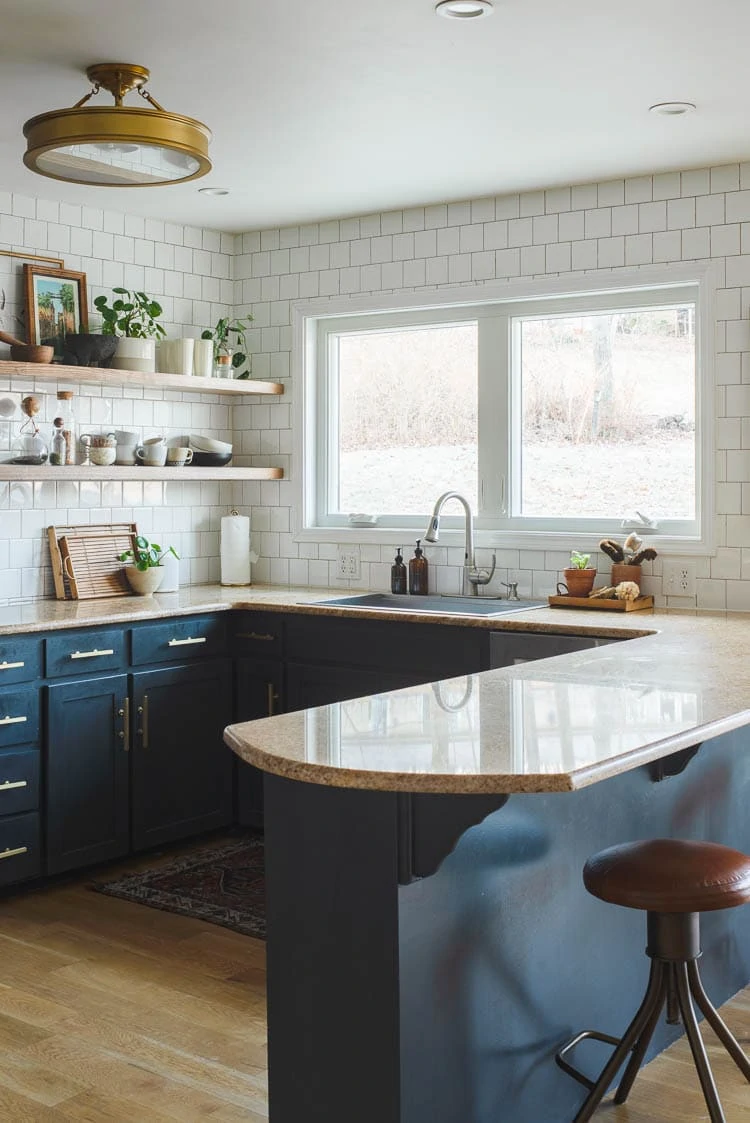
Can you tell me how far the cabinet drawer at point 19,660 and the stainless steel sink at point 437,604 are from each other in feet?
3.86

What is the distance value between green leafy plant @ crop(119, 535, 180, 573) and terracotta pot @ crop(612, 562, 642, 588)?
1.89 metres

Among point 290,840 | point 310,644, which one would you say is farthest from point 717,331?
point 290,840

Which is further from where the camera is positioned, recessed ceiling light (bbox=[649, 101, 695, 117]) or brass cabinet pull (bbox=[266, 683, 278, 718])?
brass cabinet pull (bbox=[266, 683, 278, 718])

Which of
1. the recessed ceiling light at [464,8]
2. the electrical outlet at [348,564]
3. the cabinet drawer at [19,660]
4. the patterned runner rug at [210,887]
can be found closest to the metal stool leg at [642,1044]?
the patterned runner rug at [210,887]

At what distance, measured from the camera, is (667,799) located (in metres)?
3.13

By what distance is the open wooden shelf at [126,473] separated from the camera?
458 cm

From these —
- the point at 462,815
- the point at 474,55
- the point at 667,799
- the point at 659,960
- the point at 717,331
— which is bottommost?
the point at 659,960

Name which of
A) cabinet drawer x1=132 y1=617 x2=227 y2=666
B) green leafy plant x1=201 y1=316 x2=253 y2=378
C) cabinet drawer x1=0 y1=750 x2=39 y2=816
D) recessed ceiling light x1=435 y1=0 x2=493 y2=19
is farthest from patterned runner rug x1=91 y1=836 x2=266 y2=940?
recessed ceiling light x1=435 y1=0 x2=493 y2=19

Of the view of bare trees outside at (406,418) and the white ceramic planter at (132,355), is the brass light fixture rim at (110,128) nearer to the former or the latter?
the white ceramic planter at (132,355)

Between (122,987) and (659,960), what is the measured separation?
66.7 inches

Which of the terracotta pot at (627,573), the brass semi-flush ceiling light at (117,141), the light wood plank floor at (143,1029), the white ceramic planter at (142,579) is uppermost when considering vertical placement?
the brass semi-flush ceiling light at (117,141)

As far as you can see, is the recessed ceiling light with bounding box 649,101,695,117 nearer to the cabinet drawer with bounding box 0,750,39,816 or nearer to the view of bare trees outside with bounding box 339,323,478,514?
the view of bare trees outside with bounding box 339,323,478,514

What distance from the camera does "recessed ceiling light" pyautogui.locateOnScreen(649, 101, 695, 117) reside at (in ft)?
→ 12.2

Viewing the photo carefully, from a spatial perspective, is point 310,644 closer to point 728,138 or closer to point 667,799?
point 667,799
